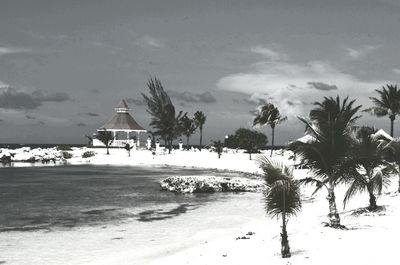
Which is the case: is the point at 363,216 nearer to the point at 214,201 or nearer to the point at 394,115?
the point at 214,201

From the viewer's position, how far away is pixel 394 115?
55.4 meters

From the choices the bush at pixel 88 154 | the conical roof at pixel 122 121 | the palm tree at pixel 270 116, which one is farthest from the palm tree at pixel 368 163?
the conical roof at pixel 122 121

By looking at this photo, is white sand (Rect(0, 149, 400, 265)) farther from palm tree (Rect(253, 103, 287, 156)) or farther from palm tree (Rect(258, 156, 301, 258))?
palm tree (Rect(253, 103, 287, 156))

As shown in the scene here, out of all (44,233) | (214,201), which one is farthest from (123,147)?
(44,233)

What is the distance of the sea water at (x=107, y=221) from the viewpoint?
1611 cm

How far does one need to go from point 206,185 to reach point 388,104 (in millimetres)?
30252

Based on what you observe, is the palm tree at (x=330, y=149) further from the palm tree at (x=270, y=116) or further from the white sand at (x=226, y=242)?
the palm tree at (x=270, y=116)

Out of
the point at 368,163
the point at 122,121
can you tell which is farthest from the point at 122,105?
the point at 368,163

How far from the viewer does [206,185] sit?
3706 cm

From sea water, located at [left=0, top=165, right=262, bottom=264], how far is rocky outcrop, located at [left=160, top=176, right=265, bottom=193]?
1185 millimetres

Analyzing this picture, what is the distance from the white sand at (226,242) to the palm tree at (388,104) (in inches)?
1314

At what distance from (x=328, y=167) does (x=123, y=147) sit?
79396 millimetres

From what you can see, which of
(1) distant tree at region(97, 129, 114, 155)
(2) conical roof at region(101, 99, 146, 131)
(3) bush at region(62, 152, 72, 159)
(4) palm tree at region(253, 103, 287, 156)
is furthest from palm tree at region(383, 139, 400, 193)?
(3) bush at region(62, 152, 72, 159)

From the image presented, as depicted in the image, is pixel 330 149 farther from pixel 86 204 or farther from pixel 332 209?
pixel 86 204
